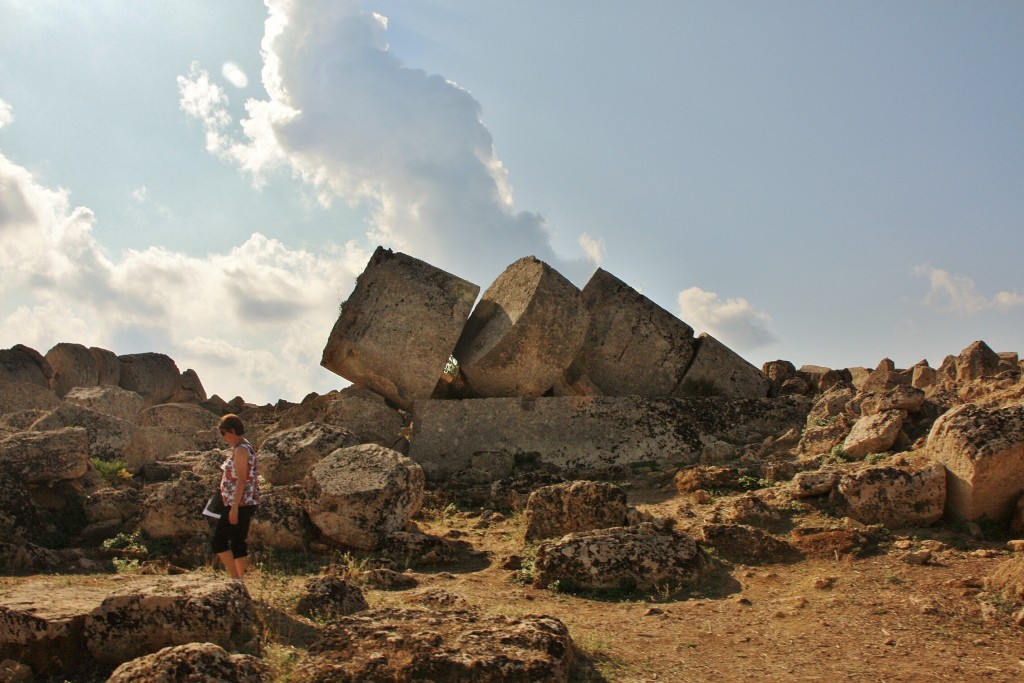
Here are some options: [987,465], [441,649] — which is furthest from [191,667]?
[987,465]

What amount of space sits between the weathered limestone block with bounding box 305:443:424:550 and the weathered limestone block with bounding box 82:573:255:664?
7.94 ft

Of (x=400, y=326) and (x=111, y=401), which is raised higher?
(x=400, y=326)

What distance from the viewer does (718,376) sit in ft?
38.5

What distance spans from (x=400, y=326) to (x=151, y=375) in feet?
33.5

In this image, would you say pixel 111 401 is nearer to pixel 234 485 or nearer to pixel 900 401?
pixel 234 485

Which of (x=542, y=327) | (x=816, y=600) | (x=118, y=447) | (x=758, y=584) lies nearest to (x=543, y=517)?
(x=758, y=584)

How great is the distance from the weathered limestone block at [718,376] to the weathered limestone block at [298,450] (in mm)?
4440

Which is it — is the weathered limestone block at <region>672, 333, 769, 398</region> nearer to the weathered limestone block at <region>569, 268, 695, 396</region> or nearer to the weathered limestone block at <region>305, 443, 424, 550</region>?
the weathered limestone block at <region>569, 268, 695, 396</region>

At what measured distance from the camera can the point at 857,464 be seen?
7793mm

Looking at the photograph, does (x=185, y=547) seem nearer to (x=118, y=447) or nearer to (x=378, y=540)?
(x=378, y=540)

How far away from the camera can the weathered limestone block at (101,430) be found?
10.7m

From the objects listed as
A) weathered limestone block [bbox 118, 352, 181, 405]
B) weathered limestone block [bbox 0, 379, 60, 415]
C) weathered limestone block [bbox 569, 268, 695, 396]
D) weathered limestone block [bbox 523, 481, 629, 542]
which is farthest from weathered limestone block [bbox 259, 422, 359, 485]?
weathered limestone block [bbox 118, 352, 181, 405]

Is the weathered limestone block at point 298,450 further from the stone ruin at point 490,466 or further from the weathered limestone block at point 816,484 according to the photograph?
the weathered limestone block at point 816,484

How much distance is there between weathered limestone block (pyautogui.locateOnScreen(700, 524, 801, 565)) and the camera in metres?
6.46
